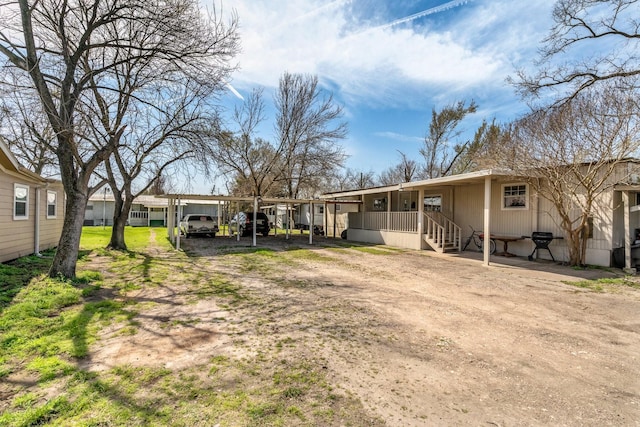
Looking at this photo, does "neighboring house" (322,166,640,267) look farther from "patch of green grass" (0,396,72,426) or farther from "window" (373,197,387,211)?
"patch of green grass" (0,396,72,426)

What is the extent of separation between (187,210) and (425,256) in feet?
101

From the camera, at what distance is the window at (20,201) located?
8977 millimetres

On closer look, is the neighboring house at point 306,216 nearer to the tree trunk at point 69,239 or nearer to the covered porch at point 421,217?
the covered porch at point 421,217

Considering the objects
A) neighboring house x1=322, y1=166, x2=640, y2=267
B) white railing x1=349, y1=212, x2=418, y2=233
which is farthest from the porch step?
white railing x1=349, y1=212, x2=418, y2=233

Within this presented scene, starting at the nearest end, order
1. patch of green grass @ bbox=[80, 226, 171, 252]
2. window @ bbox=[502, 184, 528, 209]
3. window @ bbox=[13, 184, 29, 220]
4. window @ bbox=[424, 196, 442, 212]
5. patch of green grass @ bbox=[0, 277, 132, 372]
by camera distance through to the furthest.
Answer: patch of green grass @ bbox=[0, 277, 132, 372] < window @ bbox=[13, 184, 29, 220] < window @ bbox=[502, 184, 528, 209] < patch of green grass @ bbox=[80, 226, 171, 252] < window @ bbox=[424, 196, 442, 212]

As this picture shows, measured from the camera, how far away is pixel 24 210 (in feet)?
31.6

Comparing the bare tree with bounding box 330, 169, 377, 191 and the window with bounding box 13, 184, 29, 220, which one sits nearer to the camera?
the window with bounding box 13, 184, 29, 220

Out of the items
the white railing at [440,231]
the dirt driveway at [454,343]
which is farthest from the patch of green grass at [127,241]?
the white railing at [440,231]

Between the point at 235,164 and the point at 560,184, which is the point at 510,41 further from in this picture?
the point at 235,164

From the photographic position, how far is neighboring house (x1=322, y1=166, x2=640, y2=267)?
9328 millimetres

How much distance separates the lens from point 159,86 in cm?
816

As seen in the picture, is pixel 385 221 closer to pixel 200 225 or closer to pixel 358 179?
pixel 200 225

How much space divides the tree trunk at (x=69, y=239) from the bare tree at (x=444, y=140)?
961 inches

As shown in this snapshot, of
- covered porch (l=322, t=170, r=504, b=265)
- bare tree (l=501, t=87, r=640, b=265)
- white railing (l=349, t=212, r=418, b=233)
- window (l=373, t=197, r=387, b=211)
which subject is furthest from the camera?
window (l=373, t=197, r=387, b=211)
